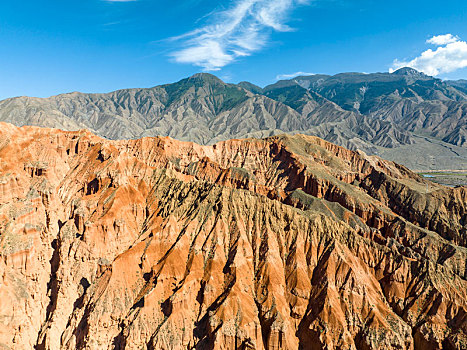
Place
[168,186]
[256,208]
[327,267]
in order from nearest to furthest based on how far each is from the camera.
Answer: [327,267] < [256,208] < [168,186]

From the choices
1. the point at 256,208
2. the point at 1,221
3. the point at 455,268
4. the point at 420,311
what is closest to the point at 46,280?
the point at 1,221

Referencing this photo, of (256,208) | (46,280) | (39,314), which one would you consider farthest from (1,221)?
(256,208)

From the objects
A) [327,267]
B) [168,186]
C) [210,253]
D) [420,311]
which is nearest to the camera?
[420,311]

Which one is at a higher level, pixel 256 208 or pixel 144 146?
pixel 144 146

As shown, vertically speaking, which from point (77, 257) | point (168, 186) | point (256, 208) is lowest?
point (77, 257)

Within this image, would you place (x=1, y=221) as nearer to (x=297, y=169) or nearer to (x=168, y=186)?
(x=168, y=186)

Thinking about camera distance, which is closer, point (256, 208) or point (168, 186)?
point (256, 208)
